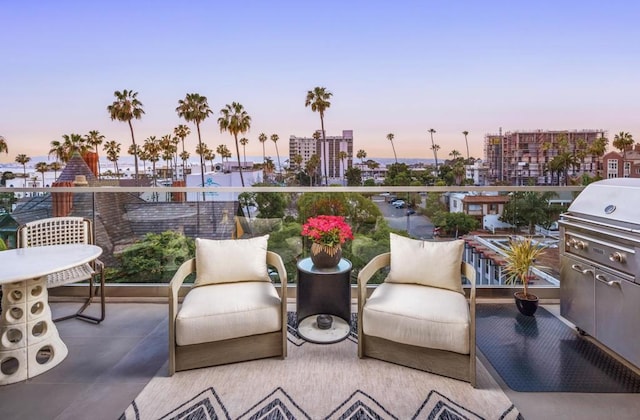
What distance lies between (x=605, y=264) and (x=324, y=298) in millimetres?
2066

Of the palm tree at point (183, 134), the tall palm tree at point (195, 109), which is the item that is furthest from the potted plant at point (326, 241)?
the palm tree at point (183, 134)

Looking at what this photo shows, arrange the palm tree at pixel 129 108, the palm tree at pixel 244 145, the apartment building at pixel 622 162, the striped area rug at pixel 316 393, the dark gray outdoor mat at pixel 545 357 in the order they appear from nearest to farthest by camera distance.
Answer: the striped area rug at pixel 316 393 → the dark gray outdoor mat at pixel 545 357 → the apartment building at pixel 622 162 → the palm tree at pixel 129 108 → the palm tree at pixel 244 145

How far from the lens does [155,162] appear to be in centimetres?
2098

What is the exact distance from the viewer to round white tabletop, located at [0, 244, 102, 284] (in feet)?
6.99

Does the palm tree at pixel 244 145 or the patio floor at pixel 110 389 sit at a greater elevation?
the palm tree at pixel 244 145

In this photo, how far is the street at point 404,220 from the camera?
359cm

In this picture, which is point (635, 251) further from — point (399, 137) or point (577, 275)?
point (399, 137)

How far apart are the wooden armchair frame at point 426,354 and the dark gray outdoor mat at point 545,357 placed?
32 cm

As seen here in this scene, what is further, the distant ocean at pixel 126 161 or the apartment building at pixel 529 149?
the distant ocean at pixel 126 161

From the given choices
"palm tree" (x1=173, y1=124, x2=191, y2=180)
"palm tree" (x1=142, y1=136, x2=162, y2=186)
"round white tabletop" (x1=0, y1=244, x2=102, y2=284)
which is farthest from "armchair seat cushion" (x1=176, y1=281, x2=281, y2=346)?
"palm tree" (x1=142, y1=136, x2=162, y2=186)

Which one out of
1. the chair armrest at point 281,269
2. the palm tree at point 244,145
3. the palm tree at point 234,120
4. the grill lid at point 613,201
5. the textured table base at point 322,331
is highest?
the palm tree at point 234,120

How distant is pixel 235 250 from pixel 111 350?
117 cm

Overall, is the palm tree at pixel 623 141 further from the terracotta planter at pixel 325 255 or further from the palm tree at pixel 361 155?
the palm tree at pixel 361 155

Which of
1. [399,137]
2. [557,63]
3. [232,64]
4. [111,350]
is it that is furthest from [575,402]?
[399,137]
